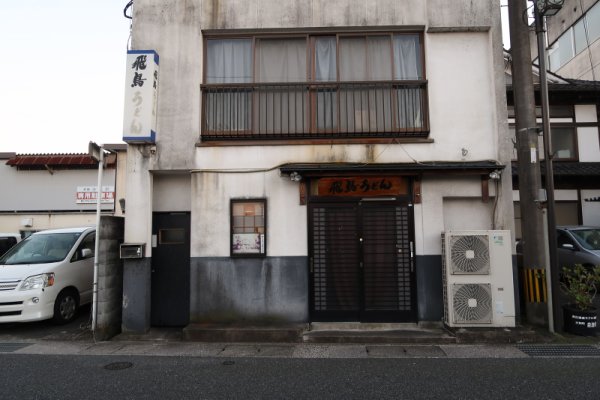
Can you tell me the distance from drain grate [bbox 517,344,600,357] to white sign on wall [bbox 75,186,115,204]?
16.2 metres

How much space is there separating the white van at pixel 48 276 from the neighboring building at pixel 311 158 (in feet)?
5.93

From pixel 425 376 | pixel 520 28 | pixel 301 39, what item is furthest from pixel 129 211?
pixel 520 28

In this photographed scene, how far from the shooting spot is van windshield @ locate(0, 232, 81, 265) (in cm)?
883

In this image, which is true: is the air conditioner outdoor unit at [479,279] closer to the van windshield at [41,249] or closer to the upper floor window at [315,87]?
the upper floor window at [315,87]

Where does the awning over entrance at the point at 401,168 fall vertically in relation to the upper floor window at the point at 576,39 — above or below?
below

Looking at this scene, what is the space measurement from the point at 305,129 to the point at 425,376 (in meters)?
5.01

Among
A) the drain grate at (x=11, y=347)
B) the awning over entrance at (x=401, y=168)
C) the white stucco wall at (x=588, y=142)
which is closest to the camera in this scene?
the drain grate at (x=11, y=347)

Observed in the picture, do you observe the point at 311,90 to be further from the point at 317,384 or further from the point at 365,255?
the point at 317,384

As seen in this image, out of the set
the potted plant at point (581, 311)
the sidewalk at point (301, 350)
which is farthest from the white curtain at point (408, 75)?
the sidewalk at point (301, 350)

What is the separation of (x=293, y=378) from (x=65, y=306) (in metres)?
6.04

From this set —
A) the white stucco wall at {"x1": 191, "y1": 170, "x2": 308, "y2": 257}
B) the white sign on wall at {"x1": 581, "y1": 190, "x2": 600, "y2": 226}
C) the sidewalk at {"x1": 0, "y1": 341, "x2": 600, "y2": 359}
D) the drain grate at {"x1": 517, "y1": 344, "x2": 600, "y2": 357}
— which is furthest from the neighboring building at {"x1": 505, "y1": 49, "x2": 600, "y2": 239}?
the white stucco wall at {"x1": 191, "y1": 170, "x2": 308, "y2": 257}

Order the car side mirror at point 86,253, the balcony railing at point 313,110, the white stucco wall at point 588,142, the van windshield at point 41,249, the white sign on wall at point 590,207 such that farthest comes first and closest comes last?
the white stucco wall at point 588,142, the white sign on wall at point 590,207, the car side mirror at point 86,253, the van windshield at point 41,249, the balcony railing at point 313,110

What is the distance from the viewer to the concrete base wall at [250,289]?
7.75 m

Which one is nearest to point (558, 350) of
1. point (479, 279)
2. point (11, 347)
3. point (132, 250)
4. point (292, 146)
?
point (479, 279)
